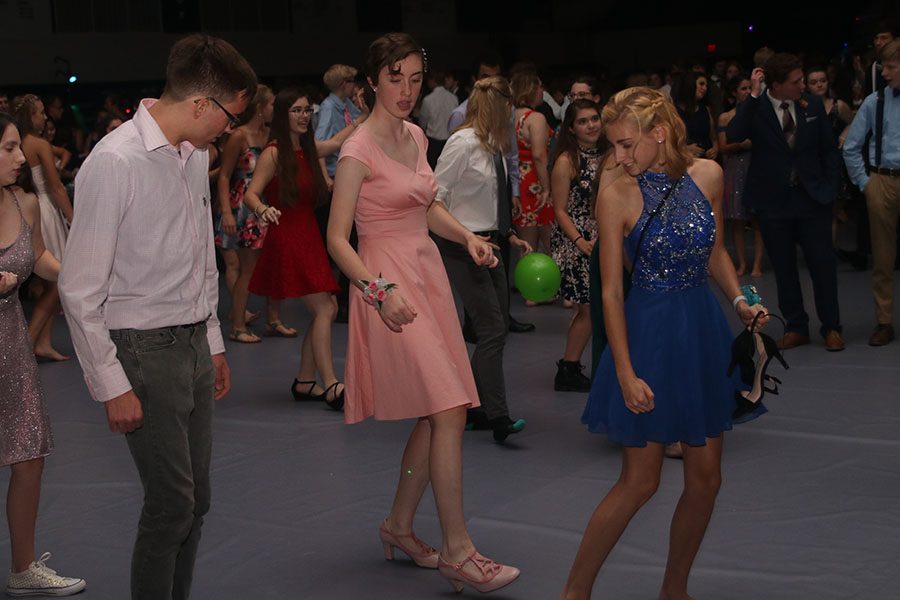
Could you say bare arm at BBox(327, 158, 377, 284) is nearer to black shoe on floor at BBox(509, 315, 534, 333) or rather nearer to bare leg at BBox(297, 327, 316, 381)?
bare leg at BBox(297, 327, 316, 381)

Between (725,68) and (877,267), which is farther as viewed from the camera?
(725,68)

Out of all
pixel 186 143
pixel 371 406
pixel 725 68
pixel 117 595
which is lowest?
pixel 117 595

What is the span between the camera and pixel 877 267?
7289 millimetres

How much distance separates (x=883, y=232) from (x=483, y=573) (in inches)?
173

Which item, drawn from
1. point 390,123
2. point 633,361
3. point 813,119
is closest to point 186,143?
Result: point 390,123

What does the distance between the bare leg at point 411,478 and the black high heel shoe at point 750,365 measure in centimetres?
102

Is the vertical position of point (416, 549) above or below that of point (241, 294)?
below

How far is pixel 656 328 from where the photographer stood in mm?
3344

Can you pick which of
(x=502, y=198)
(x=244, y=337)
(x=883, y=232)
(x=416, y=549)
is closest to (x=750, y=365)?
(x=416, y=549)

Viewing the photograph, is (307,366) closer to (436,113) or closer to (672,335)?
(672,335)

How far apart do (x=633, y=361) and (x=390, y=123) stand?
3.78 ft

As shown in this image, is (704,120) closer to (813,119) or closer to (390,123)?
(813,119)

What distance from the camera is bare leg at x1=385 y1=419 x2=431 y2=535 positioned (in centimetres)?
399

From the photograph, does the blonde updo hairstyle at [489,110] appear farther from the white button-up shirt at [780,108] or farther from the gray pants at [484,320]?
the white button-up shirt at [780,108]
